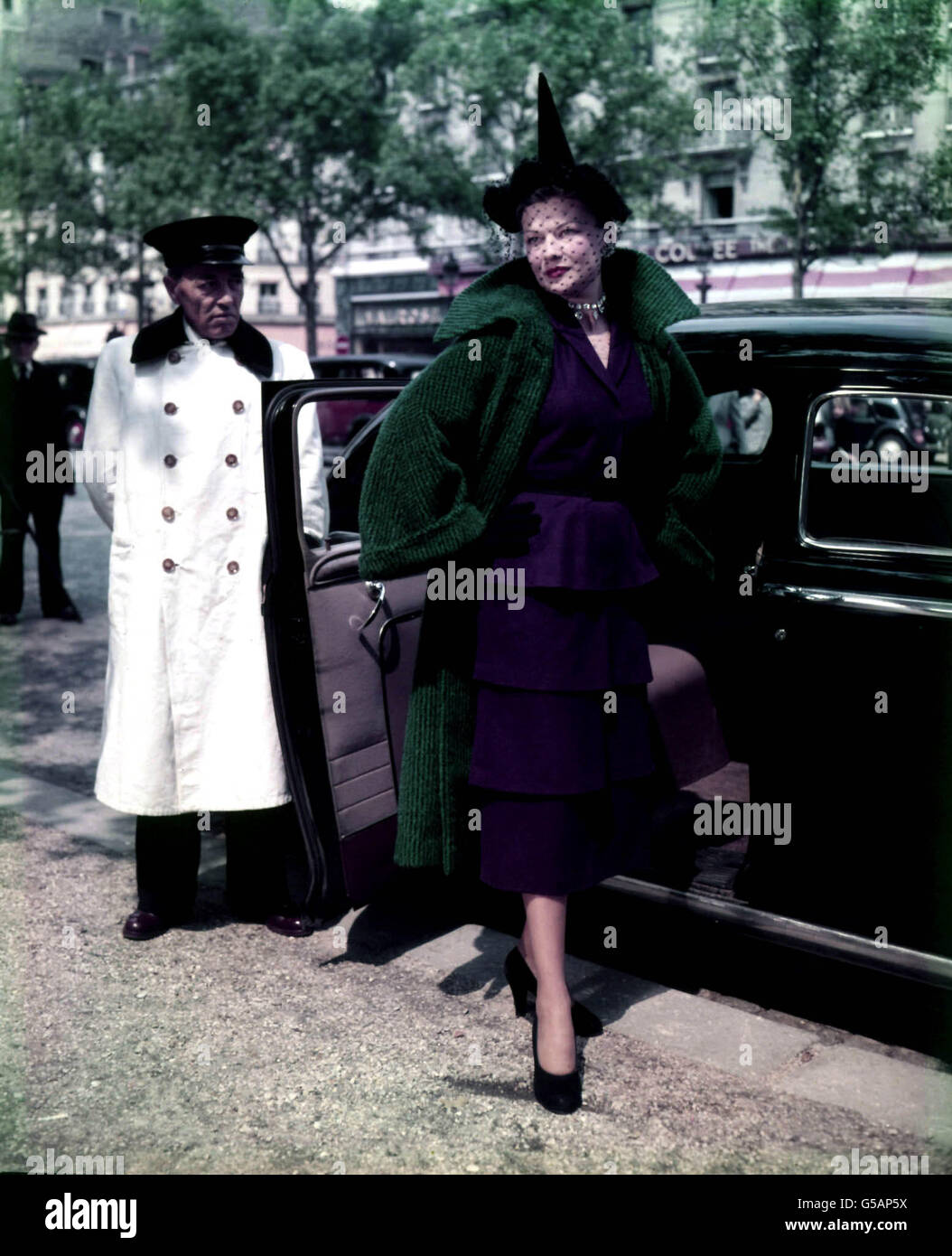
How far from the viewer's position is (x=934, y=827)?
3.63m

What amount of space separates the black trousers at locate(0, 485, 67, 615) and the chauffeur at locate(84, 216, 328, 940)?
6231mm

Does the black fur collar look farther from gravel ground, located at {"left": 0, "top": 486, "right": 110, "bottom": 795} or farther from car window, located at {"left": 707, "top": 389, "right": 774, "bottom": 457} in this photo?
gravel ground, located at {"left": 0, "top": 486, "right": 110, "bottom": 795}

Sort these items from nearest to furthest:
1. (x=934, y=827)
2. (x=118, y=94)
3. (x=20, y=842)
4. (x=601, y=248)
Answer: (x=601, y=248) → (x=934, y=827) → (x=20, y=842) → (x=118, y=94)

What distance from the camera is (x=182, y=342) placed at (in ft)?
14.2

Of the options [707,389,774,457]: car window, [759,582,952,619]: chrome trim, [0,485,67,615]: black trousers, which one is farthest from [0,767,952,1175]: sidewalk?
[0,485,67,615]: black trousers

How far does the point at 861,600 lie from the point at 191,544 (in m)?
1.94

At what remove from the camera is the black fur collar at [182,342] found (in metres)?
4.29

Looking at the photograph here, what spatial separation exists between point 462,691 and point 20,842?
8.40 ft

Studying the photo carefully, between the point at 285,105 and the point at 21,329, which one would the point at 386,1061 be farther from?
the point at 285,105

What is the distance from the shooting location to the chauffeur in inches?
169
